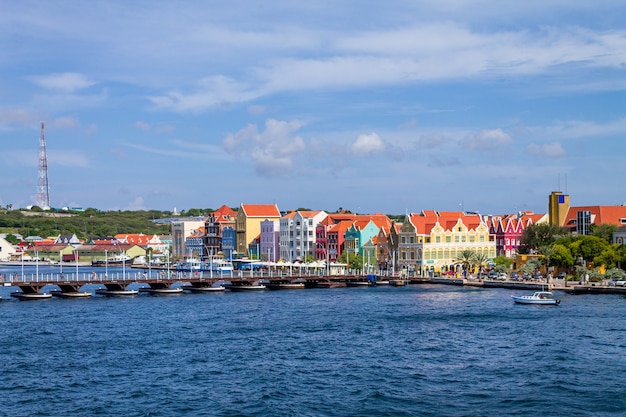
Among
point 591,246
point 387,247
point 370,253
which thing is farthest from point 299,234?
point 591,246

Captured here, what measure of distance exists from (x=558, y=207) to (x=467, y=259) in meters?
17.6

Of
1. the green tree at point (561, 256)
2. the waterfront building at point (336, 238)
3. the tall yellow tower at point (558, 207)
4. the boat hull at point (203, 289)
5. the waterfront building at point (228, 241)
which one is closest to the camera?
the green tree at point (561, 256)

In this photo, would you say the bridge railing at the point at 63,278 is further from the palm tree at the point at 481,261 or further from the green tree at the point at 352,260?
the palm tree at the point at 481,261

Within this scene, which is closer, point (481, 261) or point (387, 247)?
point (481, 261)

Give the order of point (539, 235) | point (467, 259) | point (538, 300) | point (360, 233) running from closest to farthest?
point (538, 300) → point (467, 259) → point (539, 235) → point (360, 233)

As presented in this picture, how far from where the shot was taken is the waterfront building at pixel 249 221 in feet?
520

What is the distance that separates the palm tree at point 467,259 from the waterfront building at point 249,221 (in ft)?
175

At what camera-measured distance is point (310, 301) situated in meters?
84.2

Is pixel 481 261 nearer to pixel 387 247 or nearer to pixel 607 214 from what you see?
pixel 387 247

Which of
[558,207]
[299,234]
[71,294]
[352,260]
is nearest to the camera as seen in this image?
[71,294]

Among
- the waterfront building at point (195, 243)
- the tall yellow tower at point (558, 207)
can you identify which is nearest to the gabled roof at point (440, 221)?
the tall yellow tower at point (558, 207)

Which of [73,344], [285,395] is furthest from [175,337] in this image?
[285,395]

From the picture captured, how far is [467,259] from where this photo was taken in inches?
4355

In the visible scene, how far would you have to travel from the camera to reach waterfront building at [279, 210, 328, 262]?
14362cm
